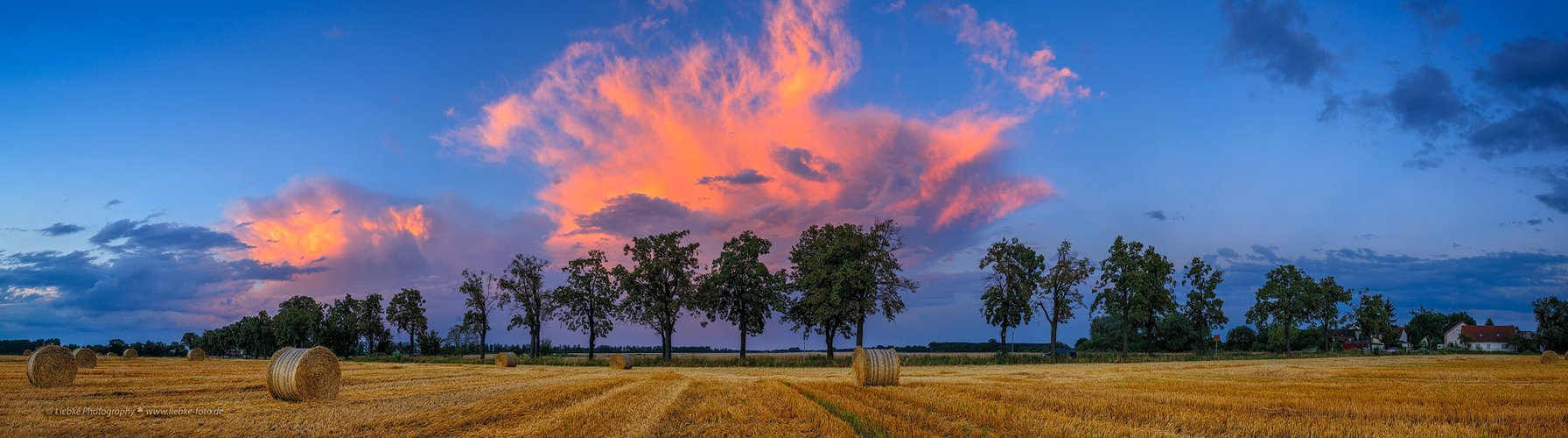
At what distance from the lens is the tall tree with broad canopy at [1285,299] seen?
84.7m

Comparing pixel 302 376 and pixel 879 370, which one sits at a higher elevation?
pixel 302 376

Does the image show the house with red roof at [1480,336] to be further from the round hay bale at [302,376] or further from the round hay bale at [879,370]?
the round hay bale at [302,376]

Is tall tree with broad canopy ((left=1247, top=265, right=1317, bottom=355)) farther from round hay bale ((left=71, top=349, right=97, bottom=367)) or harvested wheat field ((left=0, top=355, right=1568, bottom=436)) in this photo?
round hay bale ((left=71, top=349, right=97, bottom=367))

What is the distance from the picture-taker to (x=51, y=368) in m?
24.0

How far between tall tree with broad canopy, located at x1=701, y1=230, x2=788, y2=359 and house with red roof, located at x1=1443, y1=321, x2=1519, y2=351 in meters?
144

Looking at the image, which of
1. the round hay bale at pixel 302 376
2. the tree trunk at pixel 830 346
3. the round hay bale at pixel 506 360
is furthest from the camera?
the tree trunk at pixel 830 346

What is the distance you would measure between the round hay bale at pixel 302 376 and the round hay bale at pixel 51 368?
983 cm

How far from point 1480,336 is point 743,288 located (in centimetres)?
15903

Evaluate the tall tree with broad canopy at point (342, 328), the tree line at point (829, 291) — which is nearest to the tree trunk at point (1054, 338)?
the tree line at point (829, 291)

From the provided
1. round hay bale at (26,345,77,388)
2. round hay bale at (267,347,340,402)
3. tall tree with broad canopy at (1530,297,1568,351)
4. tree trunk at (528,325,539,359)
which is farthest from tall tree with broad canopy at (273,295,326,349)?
tall tree with broad canopy at (1530,297,1568,351)

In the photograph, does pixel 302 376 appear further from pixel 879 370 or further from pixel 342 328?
pixel 342 328

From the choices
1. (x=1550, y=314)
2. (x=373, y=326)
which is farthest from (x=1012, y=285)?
(x=1550, y=314)

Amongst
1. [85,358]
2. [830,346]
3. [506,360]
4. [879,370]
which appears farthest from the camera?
[830,346]

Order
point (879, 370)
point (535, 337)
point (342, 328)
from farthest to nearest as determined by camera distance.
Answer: point (342, 328)
point (535, 337)
point (879, 370)
